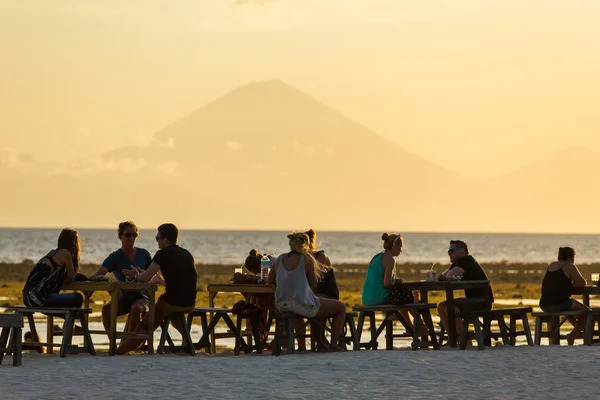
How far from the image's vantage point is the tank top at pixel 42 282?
13.4m

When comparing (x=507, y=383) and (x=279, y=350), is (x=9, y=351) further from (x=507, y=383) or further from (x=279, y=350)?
(x=507, y=383)

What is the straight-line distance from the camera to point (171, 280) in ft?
45.5

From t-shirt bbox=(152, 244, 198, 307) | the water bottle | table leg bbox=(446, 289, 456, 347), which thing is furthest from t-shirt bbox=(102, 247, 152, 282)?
table leg bbox=(446, 289, 456, 347)

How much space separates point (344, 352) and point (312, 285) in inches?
33.2

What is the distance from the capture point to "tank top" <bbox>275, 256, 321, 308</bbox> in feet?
45.0

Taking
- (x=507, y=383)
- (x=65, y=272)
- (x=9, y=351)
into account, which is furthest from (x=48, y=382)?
(x=507, y=383)

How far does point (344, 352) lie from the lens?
14.0m

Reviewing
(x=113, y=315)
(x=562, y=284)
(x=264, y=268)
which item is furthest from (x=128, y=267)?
(x=562, y=284)

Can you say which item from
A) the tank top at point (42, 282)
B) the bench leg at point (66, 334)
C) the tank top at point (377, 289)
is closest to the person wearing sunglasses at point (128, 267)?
the tank top at point (42, 282)

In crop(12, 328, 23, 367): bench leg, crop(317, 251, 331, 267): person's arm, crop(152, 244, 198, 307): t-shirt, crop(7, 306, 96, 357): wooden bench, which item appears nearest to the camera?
crop(12, 328, 23, 367): bench leg

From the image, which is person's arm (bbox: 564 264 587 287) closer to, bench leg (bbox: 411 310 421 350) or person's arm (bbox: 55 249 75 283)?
bench leg (bbox: 411 310 421 350)

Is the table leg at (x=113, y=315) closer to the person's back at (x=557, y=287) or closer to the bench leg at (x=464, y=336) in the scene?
the bench leg at (x=464, y=336)

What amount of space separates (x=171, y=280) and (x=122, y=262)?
811mm

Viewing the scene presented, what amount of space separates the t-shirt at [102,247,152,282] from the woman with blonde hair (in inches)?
60.9
